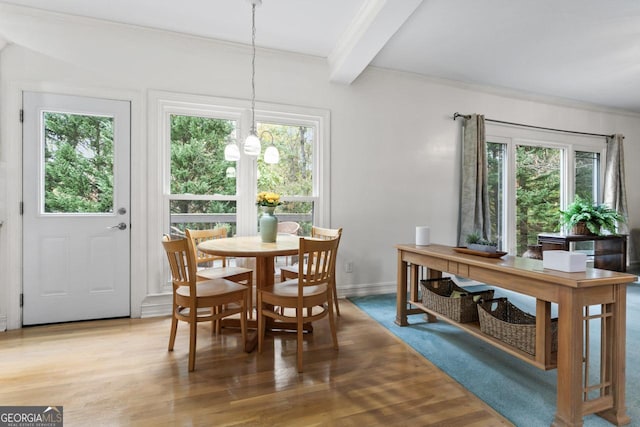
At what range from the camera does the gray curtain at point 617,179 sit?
5.14 meters

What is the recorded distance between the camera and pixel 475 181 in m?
4.17

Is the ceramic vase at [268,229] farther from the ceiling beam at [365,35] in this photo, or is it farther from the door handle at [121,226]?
the ceiling beam at [365,35]

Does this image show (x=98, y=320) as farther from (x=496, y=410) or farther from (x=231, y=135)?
(x=496, y=410)

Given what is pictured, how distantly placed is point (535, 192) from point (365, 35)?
373 centimetres

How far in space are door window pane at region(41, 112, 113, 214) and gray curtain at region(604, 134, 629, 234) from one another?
7111 mm

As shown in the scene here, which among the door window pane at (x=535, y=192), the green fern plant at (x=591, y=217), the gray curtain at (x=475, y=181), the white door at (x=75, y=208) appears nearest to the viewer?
the white door at (x=75, y=208)

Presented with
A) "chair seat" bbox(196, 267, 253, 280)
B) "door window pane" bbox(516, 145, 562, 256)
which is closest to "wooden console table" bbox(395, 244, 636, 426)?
"chair seat" bbox(196, 267, 253, 280)

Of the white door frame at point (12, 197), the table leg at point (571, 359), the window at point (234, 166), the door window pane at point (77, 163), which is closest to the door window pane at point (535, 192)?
the window at point (234, 166)

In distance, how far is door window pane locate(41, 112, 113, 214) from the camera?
114 inches

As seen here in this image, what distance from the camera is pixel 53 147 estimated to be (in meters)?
2.90

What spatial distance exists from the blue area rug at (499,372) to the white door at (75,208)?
2.63m

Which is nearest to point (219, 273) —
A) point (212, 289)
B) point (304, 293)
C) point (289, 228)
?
point (212, 289)

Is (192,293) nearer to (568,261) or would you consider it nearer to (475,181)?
(568,261)

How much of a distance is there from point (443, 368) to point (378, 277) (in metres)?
1.86
